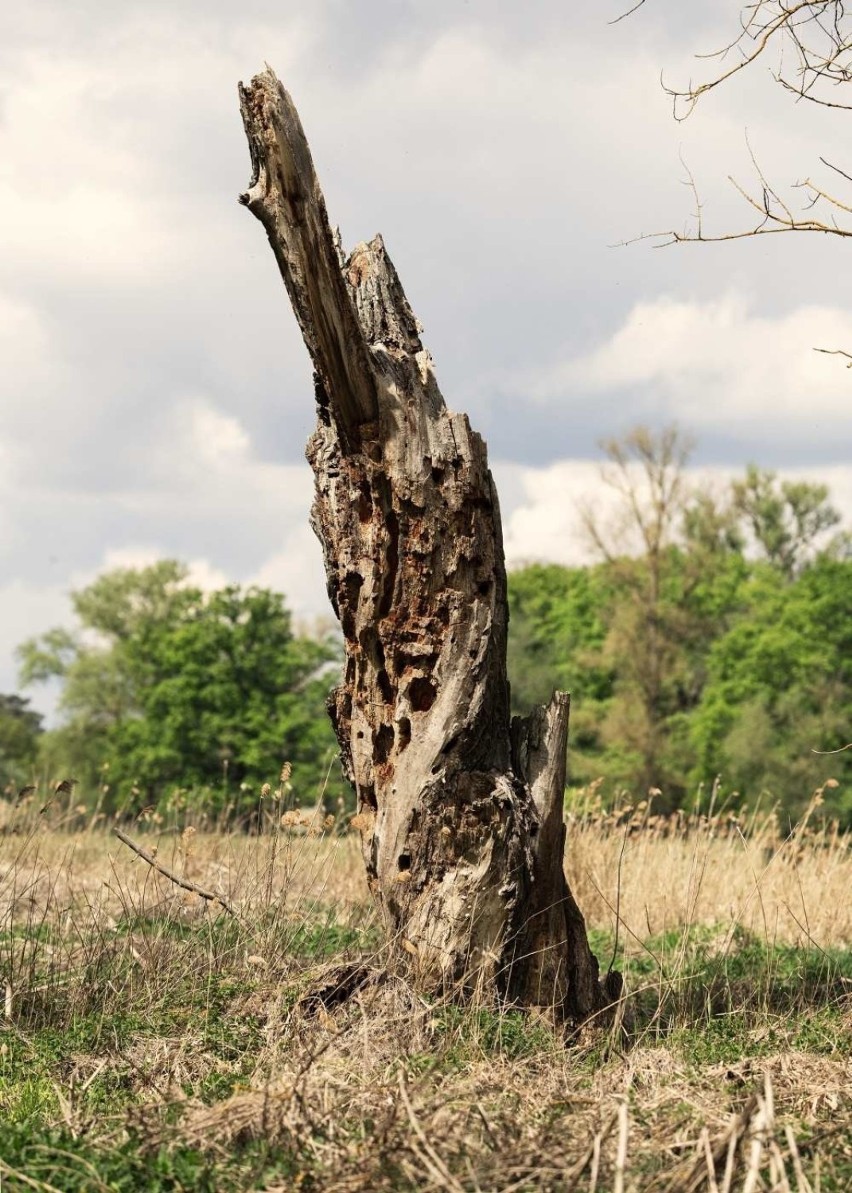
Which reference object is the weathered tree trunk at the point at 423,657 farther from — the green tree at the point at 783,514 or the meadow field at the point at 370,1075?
the green tree at the point at 783,514

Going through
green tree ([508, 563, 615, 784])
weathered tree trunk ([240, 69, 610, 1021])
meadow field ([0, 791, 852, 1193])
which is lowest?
meadow field ([0, 791, 852, 1193])

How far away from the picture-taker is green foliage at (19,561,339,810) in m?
38.5

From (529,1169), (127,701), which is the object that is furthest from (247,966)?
(127,701)

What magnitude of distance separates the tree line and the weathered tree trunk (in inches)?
1056

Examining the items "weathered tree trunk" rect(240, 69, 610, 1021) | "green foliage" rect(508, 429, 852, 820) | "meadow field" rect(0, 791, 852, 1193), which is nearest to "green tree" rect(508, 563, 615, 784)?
"green foliage" rect(508, 429, 852, 820)

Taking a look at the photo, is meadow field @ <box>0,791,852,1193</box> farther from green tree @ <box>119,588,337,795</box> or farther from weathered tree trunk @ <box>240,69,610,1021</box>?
green tree @ <box>119,588,337,795</box>

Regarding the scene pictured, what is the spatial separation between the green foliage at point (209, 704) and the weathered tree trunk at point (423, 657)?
1183 inches

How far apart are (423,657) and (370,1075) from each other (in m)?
1.92

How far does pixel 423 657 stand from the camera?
5.88 meters

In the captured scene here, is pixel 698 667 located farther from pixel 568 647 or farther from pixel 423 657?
pixel 423 657

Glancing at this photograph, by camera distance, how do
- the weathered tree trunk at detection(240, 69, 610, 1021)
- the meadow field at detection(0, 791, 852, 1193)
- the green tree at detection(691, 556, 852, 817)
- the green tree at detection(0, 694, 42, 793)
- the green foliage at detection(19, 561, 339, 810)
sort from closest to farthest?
the meadow field at detection(0, 791, 852, 1193)
the weathered tree trunk at detection(240, 69, 610, 1021)
the green tree at detection(691, 556, 852, 817)
the green foliage at detection(19, 561, 339, 810)
the green tree at detection(0, 694, 42, 793)

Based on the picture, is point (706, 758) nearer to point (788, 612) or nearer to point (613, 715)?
point (613, 715)

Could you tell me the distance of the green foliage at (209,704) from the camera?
126 ft

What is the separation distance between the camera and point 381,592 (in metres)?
5.93
